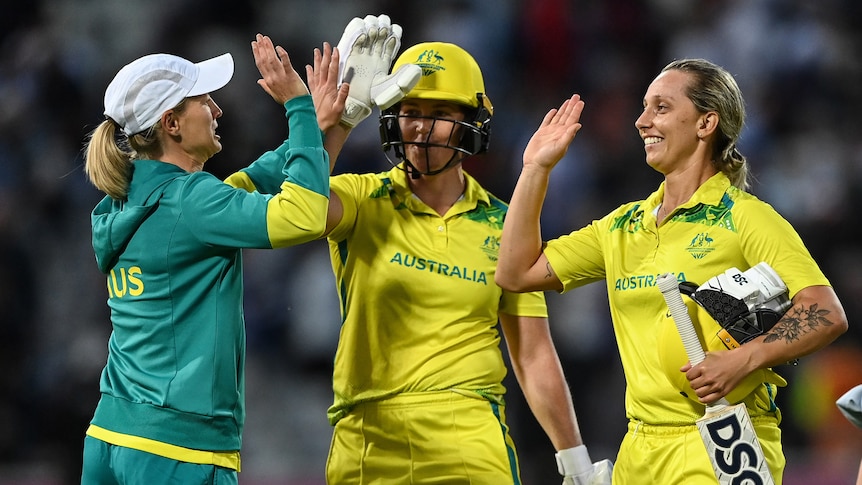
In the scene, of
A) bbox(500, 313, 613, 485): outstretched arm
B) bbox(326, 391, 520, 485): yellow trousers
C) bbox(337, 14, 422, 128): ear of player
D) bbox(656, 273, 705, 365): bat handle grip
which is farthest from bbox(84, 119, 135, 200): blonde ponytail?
bbox(656, 273, 705, 365): bat handle grip

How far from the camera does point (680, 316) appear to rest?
328 cm

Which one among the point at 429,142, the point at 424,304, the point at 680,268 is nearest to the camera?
the point at 680,268

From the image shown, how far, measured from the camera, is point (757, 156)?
8219 millimetres

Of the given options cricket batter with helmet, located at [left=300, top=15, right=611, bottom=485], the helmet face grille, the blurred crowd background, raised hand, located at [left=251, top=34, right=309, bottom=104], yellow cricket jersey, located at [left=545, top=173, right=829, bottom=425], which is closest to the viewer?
yellow cricket jersey, located at [left=545, top=173, right=829, bottom=425]

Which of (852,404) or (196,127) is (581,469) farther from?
(196,127)

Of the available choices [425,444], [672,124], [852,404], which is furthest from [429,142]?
[852,404]

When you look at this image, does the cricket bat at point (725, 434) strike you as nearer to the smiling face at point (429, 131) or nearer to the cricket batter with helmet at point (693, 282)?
the cricket batter with helmet at point (693, 282)

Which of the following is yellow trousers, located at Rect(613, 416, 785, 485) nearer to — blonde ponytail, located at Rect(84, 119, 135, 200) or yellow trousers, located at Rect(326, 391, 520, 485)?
yellow trousers, located at Rect(326, 391, 520, 485)

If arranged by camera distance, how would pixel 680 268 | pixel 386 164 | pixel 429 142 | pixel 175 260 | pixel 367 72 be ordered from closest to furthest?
pixel 175 260 < pixel 680 268 < pixel 367 72 < pixel 429 142 < pixel 386 164

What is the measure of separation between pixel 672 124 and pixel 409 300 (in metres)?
0.99

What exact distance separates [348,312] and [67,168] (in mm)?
4587

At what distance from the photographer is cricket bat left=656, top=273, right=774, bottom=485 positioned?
10.6ft

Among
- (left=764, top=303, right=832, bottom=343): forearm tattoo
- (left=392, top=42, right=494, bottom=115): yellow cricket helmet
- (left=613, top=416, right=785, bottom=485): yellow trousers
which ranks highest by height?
(left=392, top=42, right=494, bottom=115): yellow cricket helmet

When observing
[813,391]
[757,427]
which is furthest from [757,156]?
[757,427]
